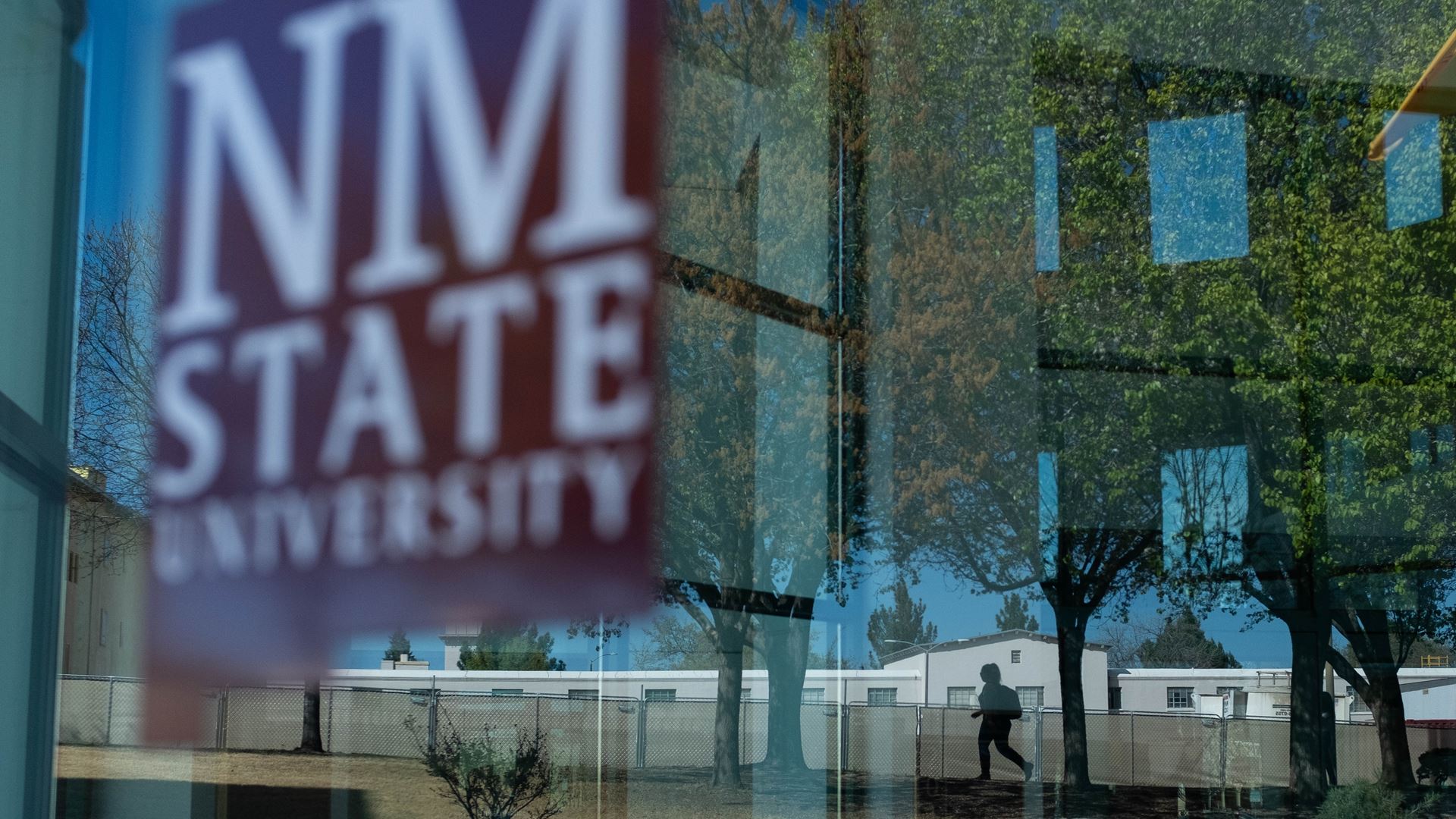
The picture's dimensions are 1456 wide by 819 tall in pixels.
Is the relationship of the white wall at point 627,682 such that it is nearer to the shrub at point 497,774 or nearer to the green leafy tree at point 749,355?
the green leafy tree at point 749,355

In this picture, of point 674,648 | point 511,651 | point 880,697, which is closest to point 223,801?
point 511,651

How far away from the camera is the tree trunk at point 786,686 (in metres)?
4.16

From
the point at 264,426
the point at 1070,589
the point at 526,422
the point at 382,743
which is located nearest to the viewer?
the point at 526,422

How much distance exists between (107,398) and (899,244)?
247 centimetres

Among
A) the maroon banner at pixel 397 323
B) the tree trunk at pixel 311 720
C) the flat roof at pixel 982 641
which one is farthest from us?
the flat roof at pixel 982 641

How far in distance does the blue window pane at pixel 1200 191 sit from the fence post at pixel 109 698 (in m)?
3.39

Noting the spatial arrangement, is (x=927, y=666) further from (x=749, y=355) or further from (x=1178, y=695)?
(x=749, y=355)

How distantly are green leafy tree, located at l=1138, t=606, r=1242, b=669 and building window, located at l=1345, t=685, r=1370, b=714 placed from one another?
36 centimetres

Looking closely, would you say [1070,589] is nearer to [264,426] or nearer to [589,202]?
[589,202]

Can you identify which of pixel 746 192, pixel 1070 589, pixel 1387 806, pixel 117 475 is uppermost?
pixel 746 192

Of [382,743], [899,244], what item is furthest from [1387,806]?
[382,743]

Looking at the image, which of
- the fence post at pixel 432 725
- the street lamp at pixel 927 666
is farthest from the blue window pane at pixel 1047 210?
the fence post at pixel 432 725

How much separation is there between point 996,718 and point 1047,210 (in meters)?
1.64

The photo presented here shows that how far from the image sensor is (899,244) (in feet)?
14.4
